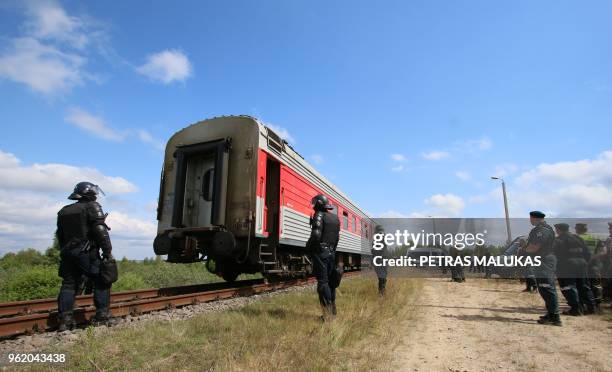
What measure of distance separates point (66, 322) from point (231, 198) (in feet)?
13.2

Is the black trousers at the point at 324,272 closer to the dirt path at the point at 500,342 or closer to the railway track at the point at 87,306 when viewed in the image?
the dirt path at the point at 500,342

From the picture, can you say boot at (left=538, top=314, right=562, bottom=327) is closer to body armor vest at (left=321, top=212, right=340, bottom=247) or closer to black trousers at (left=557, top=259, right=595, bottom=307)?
black trousers at (left=557, top=259, right=595, bottom=307)

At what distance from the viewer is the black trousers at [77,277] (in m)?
4.84

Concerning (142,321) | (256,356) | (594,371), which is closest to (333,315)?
(256,356)

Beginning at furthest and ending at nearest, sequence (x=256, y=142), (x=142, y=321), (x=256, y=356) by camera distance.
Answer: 1. (x=256, y=142)
2. (x=142, y=321)
3. (x=256, y=356)

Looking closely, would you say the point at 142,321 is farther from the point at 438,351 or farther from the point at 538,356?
the point at 538,356

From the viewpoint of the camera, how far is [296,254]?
10930 millimetres

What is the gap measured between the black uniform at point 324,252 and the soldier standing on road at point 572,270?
400cm

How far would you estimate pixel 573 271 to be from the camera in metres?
6.81

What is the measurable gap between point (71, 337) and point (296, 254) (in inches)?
276

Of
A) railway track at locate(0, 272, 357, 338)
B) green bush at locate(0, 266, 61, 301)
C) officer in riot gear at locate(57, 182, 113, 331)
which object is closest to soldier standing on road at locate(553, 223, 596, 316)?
railway track at locate(0, 272, 357, 338)

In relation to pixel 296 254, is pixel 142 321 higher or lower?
lower

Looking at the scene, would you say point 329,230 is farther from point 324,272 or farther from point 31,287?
point 31,287

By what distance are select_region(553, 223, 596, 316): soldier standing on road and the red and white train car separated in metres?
5.38
